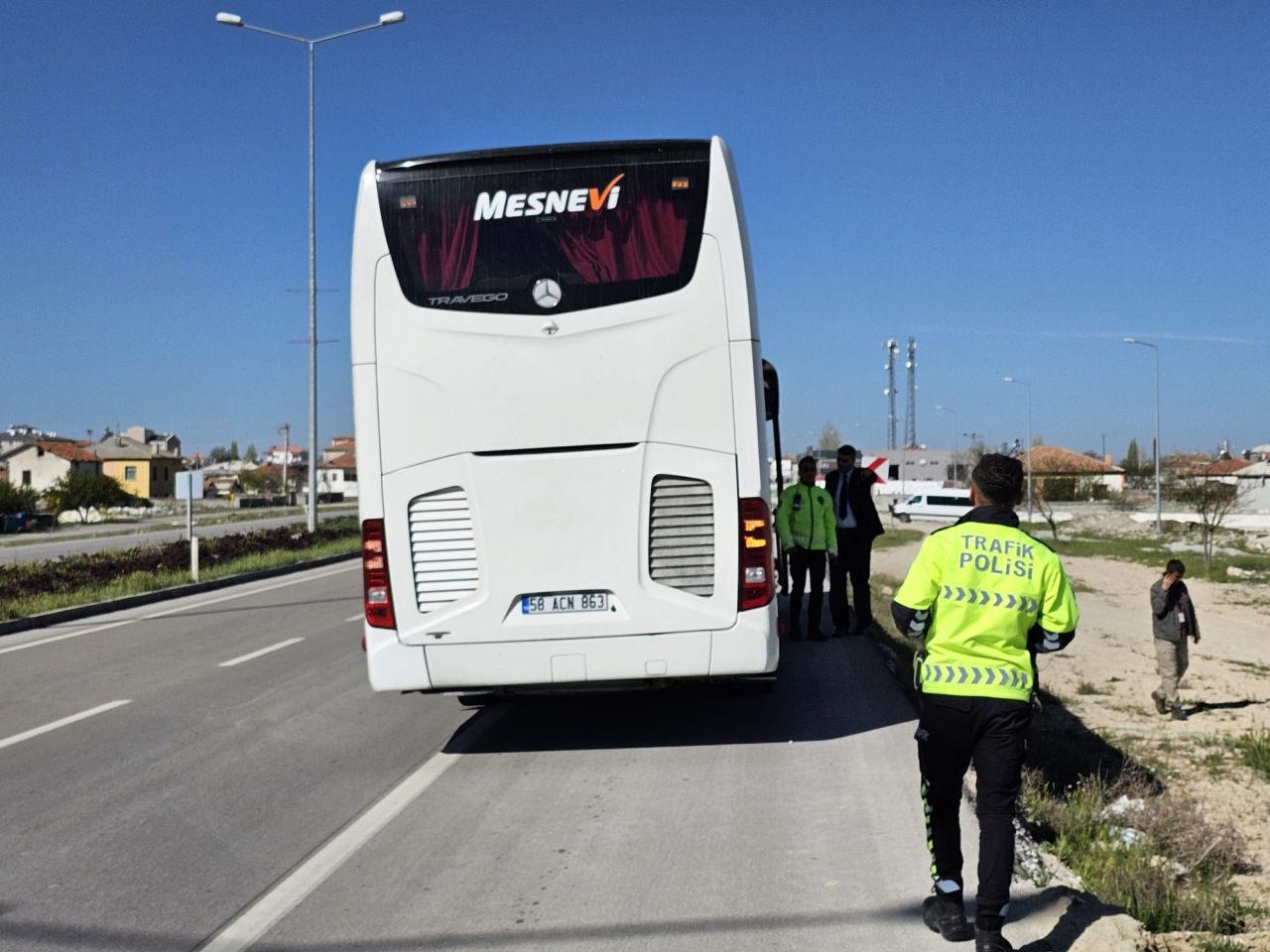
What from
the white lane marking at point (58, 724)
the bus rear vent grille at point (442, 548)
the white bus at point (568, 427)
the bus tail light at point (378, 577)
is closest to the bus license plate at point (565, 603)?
the white bus at point (568, 427)

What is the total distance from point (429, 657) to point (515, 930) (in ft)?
9.64

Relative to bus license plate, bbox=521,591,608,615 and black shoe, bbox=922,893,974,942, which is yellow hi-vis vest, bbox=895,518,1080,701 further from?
bus license plate, bbox=521,591,608,615

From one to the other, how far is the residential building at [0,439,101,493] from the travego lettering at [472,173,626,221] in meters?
121

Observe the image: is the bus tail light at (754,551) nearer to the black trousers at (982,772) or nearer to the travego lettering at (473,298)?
the travego lettering at (473,298)

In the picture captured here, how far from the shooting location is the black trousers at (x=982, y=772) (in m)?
4.57

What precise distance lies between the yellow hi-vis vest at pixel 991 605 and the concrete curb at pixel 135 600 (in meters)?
15.8

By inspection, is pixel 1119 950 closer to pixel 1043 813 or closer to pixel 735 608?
pixel 1043 813

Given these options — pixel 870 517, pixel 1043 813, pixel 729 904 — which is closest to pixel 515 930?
pixel 729 904

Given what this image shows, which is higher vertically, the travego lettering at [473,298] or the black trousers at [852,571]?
the travego lettering at [473,298]

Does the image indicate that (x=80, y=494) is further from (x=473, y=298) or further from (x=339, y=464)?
(x=339, y=464)

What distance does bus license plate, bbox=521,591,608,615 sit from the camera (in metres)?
7.74

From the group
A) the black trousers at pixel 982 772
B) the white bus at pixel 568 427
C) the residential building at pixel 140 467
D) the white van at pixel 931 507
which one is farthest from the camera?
the residential building at pixel 140 467

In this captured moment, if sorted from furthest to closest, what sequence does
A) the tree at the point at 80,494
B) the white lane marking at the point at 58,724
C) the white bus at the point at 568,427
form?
the tree at the point at 80,494 → the white lane marking at the point at 58,724 → the white bus at the point at 568,427

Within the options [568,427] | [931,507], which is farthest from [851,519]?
[931,507]
